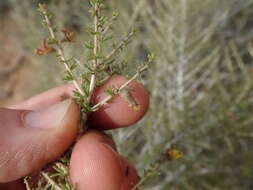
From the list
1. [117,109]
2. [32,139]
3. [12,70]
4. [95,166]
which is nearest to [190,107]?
[117,109]

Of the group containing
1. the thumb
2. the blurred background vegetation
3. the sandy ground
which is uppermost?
the sandy ground

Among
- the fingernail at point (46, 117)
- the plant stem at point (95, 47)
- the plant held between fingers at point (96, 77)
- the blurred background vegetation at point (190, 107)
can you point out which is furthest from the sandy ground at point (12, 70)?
the plant stem at point (95, 47)

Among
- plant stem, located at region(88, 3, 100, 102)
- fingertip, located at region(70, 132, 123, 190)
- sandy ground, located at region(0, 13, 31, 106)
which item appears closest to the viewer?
plant stem, located at region(88, 3, 100, 102)

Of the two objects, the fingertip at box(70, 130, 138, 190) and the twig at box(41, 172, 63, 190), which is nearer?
the twig at box(41, 172, 63, 190)

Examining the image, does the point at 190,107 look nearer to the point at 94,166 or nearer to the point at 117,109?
the point at 117,109

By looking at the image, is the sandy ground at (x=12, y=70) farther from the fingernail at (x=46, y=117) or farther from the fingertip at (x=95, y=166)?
the fingertip at (x=95, y=166)

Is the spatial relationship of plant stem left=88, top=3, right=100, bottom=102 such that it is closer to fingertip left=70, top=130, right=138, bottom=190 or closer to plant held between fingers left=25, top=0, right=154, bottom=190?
plant held between fingers left=25, top=0, right=154, bottom=190

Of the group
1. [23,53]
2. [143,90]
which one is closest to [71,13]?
[23,53]

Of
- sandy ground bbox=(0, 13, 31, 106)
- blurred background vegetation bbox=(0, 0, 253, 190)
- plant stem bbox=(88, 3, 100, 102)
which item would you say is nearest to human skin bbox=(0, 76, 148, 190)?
plant stem bbox=(88, 3, 100, 102)
